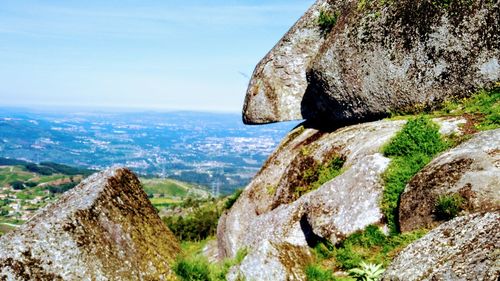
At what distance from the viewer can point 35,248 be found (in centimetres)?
936

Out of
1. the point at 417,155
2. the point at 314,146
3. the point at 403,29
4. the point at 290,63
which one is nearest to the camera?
the point at 417,155

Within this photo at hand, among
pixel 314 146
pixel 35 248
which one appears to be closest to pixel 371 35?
pixel 314 146

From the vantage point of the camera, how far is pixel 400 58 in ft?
56.3

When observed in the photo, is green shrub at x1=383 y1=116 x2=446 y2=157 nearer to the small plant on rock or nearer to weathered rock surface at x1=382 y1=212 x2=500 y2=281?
the small plant on rock

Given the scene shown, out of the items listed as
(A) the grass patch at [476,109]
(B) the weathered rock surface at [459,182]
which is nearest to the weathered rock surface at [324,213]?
(B) the weathered rock surface at [459,182]

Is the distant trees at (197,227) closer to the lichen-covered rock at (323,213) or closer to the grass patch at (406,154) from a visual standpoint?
the lichen-covered rock at (323,213)

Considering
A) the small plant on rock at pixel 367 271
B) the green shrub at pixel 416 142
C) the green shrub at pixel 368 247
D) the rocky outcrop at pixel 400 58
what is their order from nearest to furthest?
the small plant on rock at pixel 367 271
the green shrub at pixel 368 247
the green shrub at pixel 416 142
the rocky outcrop at pixel 400 58

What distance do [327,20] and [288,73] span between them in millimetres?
3179

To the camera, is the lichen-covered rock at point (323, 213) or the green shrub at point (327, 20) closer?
the lichen-covered rock at point (323, 213)

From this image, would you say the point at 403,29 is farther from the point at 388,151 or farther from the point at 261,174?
the point at 261,174

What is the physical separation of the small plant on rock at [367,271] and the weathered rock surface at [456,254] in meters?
1.36

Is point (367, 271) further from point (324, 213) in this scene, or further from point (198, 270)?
point (198, 270)

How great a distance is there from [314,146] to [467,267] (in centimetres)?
1192

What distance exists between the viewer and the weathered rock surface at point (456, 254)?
677cm
